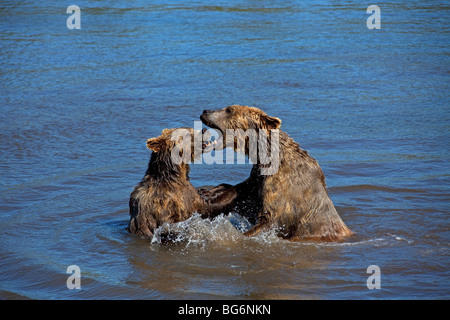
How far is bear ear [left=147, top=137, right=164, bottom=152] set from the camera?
7.80m

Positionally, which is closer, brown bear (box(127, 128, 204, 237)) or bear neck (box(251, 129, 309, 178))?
bear neck (box(251, 129, 309, 178))

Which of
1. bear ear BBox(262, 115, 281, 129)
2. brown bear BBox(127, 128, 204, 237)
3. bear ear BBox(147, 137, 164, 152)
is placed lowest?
brown bear BBox(127, 128, 204, 237)

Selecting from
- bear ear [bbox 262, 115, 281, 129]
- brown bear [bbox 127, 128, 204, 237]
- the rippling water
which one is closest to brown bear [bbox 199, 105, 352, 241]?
bear ear [bbox 262, 115, 281, 129]

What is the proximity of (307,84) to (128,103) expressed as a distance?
147 inches

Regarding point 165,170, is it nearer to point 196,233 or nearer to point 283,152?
point 196,233

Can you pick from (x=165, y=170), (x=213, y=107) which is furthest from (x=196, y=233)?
(x=213, y=107)

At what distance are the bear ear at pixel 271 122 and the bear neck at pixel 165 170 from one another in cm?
113

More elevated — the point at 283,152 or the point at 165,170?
the point at 283,152

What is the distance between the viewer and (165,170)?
7.85m

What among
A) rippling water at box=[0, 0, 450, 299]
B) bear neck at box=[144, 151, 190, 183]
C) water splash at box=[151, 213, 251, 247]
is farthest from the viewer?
bear neck at box=[144, 151, 190, 183]

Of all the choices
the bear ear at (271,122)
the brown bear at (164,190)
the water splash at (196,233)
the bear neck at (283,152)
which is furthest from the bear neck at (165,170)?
the bear ear at (271,122)

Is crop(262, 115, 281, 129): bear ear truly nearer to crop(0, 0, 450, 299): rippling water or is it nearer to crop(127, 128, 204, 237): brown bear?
crop(127, 128, 204, 237): brown bear

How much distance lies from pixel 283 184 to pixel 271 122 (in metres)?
0.71

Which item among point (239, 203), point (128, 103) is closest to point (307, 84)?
point (128, 103)
